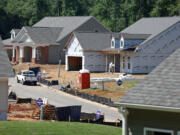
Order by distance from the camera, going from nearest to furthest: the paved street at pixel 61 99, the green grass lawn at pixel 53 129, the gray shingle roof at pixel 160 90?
the gray shingle roof at pixel 160 90
the green grass lawn at pixel 53 129
the paved street at pixel 61 99

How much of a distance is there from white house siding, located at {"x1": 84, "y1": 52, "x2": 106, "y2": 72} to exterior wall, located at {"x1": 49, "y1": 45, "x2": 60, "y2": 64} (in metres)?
11.7

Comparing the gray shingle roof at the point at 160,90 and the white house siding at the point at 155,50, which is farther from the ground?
the white house siding at the point at 155,50

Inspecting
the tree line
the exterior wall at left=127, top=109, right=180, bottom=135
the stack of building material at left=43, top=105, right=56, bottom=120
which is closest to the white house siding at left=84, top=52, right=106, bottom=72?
the tree line

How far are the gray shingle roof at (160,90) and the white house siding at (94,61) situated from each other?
5108 cm

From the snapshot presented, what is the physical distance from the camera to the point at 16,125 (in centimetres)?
2766

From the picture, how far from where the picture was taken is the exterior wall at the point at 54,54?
79500 millimetres

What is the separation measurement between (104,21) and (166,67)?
9946cm

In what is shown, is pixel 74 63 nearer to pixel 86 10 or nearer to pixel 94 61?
pixel 94 61

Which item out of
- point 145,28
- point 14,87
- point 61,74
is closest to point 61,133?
point 14,87

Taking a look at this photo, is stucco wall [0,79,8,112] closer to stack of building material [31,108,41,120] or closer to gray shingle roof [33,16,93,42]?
stack of building material [31,108,41,120]

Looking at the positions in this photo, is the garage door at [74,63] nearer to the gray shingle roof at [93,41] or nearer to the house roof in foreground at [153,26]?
the gray shingle roof at [93,41]

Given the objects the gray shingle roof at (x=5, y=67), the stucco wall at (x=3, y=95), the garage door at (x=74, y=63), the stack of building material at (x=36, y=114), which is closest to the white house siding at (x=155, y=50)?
the garage door at (x=74, y=63)

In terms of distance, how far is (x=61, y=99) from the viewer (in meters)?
47.6

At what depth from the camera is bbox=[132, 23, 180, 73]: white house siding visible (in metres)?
66.6
